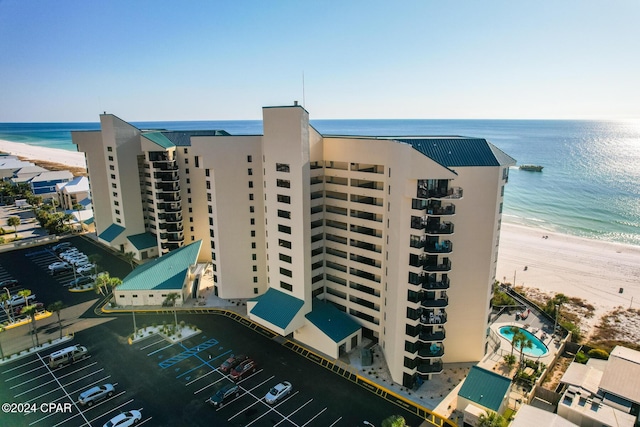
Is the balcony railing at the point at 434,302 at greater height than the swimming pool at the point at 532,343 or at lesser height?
greater

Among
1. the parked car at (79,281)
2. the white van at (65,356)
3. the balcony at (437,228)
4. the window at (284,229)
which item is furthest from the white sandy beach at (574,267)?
the parked car at (79,281)

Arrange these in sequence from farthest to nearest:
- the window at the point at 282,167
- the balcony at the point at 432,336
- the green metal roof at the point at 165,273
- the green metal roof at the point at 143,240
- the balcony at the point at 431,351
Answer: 1. the green metal roof at the point at 143,240
2. the green metal roof at the point at 165,273
3. the window at the point at 282,167
4. the balcony at the point at 431,351
5. the balcony at the point at 432,336

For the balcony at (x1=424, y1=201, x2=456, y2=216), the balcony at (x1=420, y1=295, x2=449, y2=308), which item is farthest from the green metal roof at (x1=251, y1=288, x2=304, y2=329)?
the balcony at (x1=424, y1=201, x2=456, y2=216)

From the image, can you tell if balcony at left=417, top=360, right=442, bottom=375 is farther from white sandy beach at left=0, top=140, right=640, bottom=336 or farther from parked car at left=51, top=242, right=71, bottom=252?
parked car at left=51, top=242, right=71, bottom=252

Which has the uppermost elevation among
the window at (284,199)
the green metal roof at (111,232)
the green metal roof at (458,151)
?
the green metal roof at (458,151)

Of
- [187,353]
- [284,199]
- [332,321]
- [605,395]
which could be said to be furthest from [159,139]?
[605,395]

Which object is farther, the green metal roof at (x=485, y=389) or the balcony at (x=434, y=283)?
the balcony at (x=434, y=283)

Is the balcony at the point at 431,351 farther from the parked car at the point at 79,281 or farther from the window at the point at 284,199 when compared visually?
the parked car at the point at 79,281

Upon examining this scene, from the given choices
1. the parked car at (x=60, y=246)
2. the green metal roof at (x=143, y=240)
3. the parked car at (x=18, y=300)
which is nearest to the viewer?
the parked car at (x=18, y=300)
